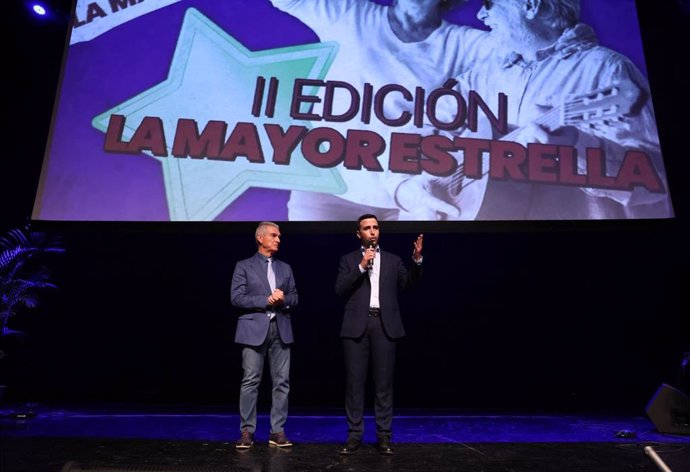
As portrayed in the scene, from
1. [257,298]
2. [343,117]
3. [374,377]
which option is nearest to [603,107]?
[343,117]

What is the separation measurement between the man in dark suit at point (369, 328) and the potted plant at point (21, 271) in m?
2.59

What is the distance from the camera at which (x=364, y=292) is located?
3.25 metres

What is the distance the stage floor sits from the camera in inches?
110

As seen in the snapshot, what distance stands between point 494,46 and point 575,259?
2037 mm

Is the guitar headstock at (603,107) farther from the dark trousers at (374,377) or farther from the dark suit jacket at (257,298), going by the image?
the dark suit jacket at (257,298)

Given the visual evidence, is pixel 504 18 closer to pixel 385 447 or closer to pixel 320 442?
pixel 385 447

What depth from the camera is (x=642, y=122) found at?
4.09 metres

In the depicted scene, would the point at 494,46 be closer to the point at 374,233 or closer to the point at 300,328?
the point at 374,233

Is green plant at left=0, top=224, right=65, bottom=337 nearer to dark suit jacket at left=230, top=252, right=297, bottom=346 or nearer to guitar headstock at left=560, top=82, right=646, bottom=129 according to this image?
dark suit jacket at left=230, top=252, right=297, bottom=346

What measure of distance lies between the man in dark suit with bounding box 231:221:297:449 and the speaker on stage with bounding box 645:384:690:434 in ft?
8.32

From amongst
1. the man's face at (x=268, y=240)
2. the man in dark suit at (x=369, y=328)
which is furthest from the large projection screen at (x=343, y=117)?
the man in dark suit at (x=369, y=328)

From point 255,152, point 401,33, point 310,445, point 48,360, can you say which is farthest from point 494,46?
point 48,360

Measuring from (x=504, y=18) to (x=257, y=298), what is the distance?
292 centimetres

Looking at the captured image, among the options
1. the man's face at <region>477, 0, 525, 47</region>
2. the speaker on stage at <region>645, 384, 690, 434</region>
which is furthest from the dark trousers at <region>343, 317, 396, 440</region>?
the man's face at <region>477, 0, 525, 47</region>
